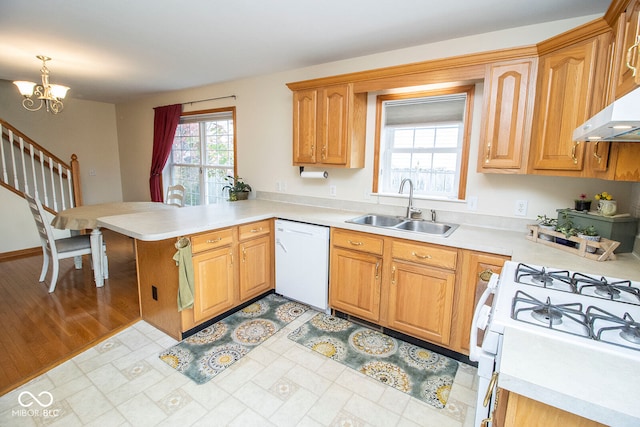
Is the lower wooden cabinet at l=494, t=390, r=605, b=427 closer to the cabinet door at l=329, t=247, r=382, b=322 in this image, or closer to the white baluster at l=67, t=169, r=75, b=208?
the cabinet door at l=329, t=247, r=382, b=322

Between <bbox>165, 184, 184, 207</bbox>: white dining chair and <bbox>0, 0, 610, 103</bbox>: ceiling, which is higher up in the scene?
<bbox>0, 0, 610, 103</bbox>: ceiling

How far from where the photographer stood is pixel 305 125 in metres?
2.93

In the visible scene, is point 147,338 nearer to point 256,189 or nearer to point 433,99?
point 256,189

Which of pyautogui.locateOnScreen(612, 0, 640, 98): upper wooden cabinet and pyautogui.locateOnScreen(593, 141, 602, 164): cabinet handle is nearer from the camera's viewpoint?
pyautogui.locateOnScreen(612, 0, 640, 98): upper wooden cabinet

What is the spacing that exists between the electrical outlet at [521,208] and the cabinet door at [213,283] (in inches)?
90.4

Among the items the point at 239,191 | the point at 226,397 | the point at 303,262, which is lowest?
the point at 226,397

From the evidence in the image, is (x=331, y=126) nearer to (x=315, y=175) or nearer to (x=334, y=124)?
(x=334, y=124)

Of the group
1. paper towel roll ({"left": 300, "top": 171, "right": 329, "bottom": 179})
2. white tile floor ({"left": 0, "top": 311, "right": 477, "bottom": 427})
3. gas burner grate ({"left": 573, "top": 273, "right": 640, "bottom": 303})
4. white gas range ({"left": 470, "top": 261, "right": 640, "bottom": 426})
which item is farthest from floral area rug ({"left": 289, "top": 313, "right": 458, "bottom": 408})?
paper towel roll ({"left": 300, "top": 171, "right": 329, "bottom": 179})

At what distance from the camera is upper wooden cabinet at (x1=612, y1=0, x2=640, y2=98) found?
124cm

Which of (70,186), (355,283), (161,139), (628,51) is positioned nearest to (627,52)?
(628,51)

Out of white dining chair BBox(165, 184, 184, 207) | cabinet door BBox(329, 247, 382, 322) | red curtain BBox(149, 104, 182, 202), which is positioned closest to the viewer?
cabinet door BBox(329, 247, 382, 322)

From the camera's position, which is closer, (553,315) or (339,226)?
(553,315)

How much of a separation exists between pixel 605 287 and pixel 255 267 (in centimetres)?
243

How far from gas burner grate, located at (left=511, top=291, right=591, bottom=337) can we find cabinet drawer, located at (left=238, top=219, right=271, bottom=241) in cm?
209
